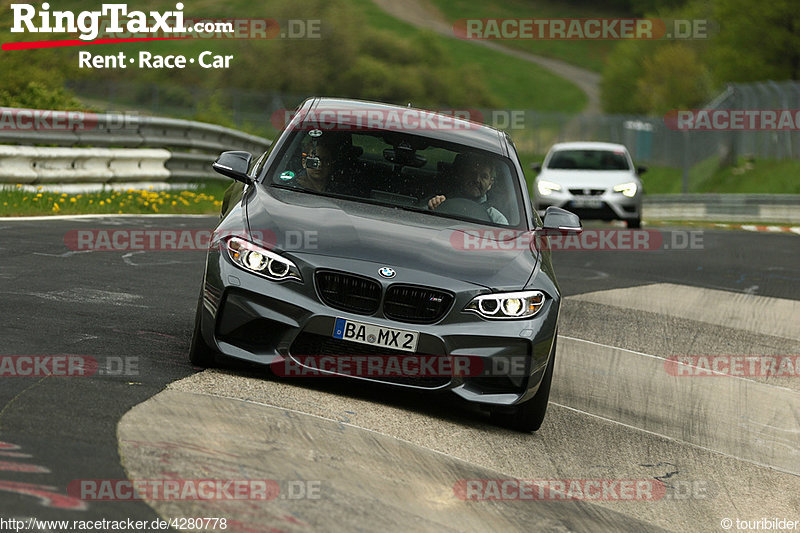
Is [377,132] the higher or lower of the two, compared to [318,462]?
higher

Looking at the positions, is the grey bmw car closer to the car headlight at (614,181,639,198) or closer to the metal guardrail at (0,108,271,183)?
the metal guardrail at (0,108,271,183)

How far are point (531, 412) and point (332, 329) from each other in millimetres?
1278

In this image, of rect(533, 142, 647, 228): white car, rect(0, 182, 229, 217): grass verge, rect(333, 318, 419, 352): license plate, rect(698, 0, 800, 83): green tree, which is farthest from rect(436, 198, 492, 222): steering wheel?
rect(698, 0, 800, 83): green tree

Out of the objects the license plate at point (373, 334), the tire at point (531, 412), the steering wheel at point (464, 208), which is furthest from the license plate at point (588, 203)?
the license plate at point (373, 334)

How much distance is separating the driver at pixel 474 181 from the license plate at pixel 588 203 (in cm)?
1511

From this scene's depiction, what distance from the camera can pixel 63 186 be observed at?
1616cm

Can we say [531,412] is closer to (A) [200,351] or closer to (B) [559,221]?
(B) [559,221]

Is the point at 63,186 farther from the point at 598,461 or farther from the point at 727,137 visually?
the point at 727,137

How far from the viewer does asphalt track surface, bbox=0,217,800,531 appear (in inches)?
191

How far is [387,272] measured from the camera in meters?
6.41

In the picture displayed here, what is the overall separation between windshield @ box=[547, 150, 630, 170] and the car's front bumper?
18.1m

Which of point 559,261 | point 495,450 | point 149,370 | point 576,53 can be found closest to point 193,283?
point 149,370

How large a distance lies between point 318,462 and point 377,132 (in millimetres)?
3156

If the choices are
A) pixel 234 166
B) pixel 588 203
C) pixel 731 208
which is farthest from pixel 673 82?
pixel 234 166
